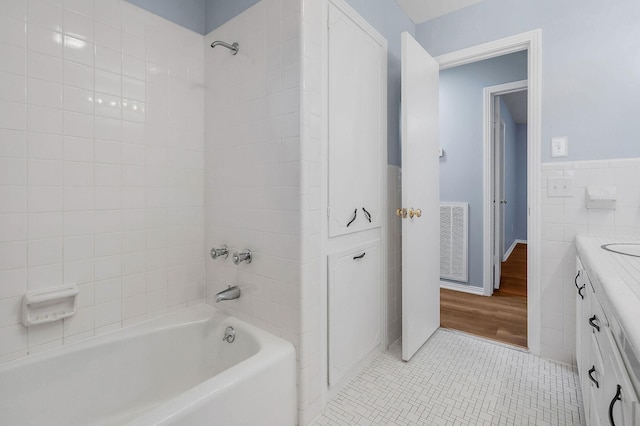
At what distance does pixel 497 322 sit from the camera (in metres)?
2.56

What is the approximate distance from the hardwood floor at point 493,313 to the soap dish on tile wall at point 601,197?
106 cm

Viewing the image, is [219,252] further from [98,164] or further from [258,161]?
[98,164]

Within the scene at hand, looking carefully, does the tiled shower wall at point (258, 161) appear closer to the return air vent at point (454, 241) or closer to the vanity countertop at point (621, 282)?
the vanity countertop at point (621, 282)

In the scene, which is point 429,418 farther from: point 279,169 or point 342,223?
point 279,169

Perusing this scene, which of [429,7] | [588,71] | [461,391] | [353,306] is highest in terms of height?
[429,7]

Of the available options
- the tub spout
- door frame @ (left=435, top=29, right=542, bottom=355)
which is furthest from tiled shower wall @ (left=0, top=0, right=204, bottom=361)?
door frame @ (left=435, top=29, right=542, bottom=355)

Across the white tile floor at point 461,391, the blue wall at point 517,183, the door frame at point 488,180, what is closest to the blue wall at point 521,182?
the blue wall at point 517,183

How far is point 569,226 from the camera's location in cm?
187

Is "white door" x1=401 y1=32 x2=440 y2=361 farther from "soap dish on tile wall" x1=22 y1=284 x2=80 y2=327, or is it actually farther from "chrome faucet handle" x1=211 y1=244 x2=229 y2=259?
"soap dish on tile wall" x1=22 y1=284 x2=80 y2=327

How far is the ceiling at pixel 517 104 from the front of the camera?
Result: 15.3 feet

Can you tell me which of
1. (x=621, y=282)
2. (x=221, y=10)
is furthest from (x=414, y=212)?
(x=221, y=10)

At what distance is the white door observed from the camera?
190cm

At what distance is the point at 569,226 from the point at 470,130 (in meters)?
1.68

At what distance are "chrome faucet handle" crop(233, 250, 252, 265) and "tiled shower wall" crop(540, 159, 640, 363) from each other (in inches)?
71.6
